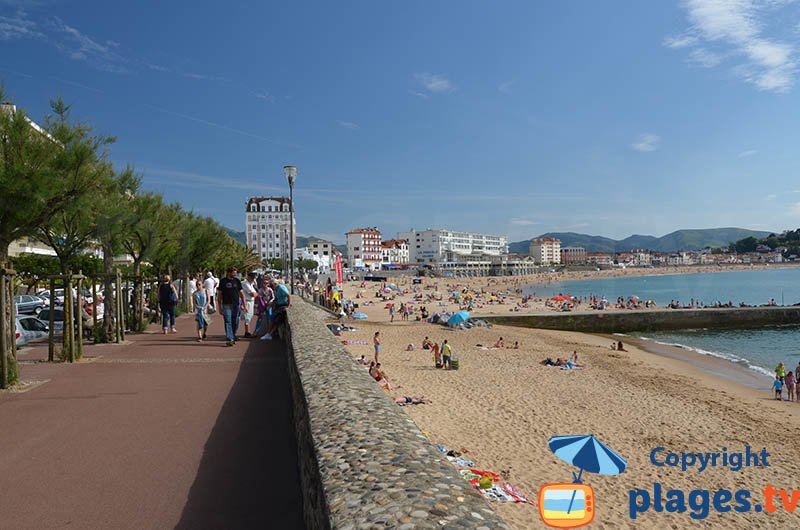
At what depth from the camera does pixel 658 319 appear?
1683 inches

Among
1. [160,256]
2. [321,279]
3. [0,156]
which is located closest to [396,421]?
[0,156]

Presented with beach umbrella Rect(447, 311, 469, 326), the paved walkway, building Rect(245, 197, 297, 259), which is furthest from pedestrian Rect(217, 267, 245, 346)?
building Rect(245, 197, 297, 259)

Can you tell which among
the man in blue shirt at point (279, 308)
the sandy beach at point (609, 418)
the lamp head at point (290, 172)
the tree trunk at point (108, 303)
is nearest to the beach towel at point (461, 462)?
the sandy beach at point (609, 418)

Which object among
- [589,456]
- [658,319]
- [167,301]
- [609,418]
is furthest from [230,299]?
[658,319]

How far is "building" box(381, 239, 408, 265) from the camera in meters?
160

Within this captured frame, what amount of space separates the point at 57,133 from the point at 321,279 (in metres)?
56.3

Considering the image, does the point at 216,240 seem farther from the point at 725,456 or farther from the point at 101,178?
the point at 725,456

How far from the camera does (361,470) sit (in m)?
3.06

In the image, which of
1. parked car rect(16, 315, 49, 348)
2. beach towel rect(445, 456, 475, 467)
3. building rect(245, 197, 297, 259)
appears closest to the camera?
beach towel rect(445, 456, 475, 467)

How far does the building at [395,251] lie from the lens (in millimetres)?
159875

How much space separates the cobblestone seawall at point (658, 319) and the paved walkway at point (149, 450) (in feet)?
112

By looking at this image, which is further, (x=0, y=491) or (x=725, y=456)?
(x=725, y=456)

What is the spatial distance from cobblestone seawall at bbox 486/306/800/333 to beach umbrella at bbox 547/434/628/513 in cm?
3229

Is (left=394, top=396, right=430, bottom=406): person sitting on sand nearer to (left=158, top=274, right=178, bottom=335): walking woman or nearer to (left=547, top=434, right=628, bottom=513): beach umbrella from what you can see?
(left=547, top=434, right=628, bottom=513): beach umbrella
